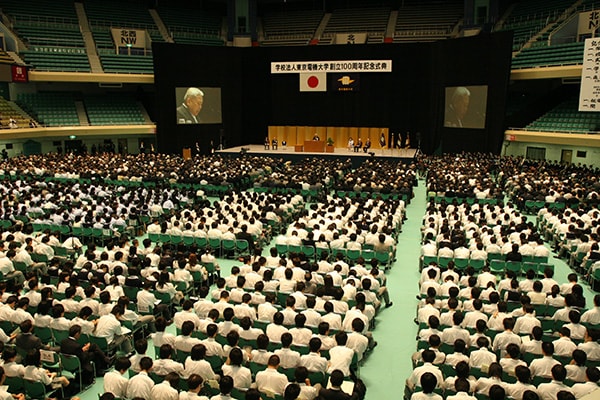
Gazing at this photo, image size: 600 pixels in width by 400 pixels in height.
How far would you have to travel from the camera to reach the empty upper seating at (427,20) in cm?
4106

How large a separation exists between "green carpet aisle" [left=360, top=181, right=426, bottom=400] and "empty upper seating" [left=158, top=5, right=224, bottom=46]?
112 feet

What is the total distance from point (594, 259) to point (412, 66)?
2739 cm

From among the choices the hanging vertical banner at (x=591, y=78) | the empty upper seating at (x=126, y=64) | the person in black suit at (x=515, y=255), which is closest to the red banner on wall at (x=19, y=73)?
the empty upper seating at (x=126, y=64)

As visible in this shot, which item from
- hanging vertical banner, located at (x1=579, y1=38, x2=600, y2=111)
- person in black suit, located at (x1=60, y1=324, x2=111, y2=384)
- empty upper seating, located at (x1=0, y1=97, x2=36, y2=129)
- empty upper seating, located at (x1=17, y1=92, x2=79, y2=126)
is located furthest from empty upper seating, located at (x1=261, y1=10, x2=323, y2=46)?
person in black suit, located at (x1=60, y1=324, x2=111, y2=384)

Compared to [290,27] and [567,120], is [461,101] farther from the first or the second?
[290,27]

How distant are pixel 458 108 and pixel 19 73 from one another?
101 ft

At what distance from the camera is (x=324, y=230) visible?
14.8 m

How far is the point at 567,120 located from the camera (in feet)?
99.0

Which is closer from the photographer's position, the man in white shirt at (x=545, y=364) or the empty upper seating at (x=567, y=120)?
the man in white shirt at (x=545, y=364)

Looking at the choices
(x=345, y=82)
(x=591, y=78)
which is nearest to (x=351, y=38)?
(x=345, y=82)

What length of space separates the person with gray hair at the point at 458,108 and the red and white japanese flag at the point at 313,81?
9.88m

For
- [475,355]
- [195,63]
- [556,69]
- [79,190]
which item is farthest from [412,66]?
[475,355]

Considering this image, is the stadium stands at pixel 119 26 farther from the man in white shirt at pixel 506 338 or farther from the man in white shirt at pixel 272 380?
the man in white shirt at pixel 506 338

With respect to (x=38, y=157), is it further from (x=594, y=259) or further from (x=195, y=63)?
(x=594, y=259)
